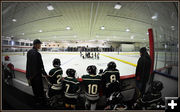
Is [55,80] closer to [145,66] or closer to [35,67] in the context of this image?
[35,67]

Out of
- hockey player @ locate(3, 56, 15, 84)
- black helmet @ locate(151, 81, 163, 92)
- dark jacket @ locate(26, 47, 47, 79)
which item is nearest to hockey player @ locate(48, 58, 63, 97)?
dark jacket @ locate(26, 47, 47, 79)

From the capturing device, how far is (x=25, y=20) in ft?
2.27

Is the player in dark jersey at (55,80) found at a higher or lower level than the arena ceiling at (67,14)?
lower

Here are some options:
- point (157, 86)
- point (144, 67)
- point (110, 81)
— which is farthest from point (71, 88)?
point (157, 86)

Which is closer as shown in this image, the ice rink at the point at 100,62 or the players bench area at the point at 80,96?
the players bench area at the point at 80,96

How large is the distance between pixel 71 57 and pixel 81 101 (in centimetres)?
111

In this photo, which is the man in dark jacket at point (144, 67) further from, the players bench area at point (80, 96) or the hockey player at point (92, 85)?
the hockey player at point (92, 85)

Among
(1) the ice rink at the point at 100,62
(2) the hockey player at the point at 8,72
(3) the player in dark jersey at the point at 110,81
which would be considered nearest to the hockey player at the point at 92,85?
(3) the player in dark jersey at the point at 110,81

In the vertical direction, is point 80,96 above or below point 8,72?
below

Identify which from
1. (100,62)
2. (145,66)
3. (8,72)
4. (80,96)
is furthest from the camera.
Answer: (100,62)

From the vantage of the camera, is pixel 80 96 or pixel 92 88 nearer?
pixel 92 88

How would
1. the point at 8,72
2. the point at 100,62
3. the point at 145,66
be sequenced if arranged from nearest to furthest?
the point at 145,66 < the point at 8,72 < the point at 100,62

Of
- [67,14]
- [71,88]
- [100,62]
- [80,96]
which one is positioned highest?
[67,14]

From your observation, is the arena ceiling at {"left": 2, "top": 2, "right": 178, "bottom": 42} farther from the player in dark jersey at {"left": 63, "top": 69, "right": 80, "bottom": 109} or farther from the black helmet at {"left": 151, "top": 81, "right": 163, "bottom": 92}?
the player in dark jersey at {"left": 63, "top": 69, "right": 80, "bottom": 109}
